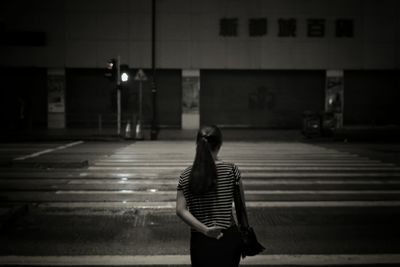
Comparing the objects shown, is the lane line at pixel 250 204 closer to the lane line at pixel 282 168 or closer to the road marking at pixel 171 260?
the road marking at pixel 171 260

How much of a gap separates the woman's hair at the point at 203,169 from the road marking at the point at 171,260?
254cm

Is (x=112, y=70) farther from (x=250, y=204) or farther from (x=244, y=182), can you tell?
(x=250, y=204)

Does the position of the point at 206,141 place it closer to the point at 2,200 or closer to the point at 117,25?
the point at 2,200

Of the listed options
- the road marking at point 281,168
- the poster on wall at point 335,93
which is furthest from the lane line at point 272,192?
the poster on wall at point 335,93

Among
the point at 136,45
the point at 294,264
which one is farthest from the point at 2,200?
the point at 136,45

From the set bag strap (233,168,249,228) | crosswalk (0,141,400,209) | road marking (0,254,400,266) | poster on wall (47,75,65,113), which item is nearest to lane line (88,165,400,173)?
crosswalk (0,141,400,209)

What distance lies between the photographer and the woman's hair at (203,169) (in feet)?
11.6

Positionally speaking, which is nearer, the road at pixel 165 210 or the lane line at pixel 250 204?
the road at pixel 165 210

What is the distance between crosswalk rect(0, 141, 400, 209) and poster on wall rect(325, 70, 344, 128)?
16027 millimetres

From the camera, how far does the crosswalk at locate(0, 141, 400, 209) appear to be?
31.6 ft

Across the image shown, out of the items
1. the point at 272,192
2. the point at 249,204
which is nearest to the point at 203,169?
the point at 249,204

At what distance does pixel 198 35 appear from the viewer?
1259 inches

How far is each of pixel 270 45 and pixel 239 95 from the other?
3600mm

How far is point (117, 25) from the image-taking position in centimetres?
3167
